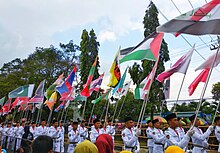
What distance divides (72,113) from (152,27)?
1671cm

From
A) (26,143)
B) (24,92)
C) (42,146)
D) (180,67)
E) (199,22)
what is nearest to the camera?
(42,146)

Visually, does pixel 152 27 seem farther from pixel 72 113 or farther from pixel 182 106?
pixel 72 113

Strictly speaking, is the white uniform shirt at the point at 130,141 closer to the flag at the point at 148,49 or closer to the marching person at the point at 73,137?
the flag at the point at 148,49

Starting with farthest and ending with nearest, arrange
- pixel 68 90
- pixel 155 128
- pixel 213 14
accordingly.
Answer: pixel 68 90
pixel 155 128
pixel 213 14

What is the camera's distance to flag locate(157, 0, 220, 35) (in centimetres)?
532

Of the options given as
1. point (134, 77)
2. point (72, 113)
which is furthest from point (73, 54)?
point (134, 77)

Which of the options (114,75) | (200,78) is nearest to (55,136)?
(114,75)

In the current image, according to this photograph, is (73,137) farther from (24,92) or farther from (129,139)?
(24,92)

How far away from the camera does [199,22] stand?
545cm

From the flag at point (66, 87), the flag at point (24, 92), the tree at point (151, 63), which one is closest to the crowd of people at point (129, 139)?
the flag at point (66, 87)

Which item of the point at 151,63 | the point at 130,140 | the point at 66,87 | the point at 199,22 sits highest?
the point at 151,63

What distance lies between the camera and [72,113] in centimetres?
3512

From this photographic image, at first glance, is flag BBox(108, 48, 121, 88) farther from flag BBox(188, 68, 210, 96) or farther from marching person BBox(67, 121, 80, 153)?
flag BBox(188, 68, 210, 96)

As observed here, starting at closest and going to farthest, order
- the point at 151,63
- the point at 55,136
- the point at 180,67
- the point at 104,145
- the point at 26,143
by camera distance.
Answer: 1. the point at 104,145
2. the point at 180,67
3. the point at 26,143
4. the point at 55,136
5. the point at 151,63
